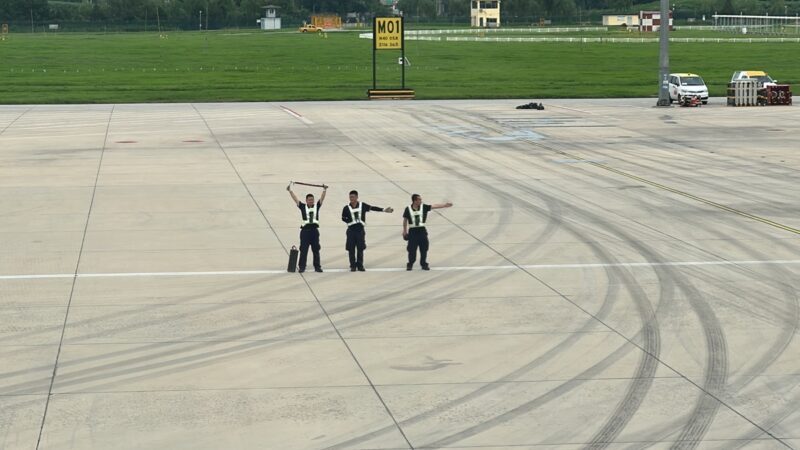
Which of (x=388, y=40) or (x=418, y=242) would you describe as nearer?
(x=418, y=242)

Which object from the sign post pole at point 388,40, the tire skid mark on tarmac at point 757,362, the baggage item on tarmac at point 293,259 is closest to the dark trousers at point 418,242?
the baggage item on tarmac at point 293,259

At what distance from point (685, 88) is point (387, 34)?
60.4 ft

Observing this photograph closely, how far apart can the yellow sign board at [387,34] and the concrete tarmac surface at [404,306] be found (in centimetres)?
A: 3124

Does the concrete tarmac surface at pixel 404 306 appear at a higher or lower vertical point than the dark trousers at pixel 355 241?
lower

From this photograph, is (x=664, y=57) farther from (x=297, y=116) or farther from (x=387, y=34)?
(x=297, y=116)

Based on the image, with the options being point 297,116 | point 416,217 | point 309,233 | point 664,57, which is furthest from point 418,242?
point 664,57

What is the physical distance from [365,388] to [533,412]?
236 centimetres

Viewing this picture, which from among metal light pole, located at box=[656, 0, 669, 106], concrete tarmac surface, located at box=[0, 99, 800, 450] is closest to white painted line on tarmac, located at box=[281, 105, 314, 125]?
concrete tarmac surface, located at box=[0, 99, 800, 450]

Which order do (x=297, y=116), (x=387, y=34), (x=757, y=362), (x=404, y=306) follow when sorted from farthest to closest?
(x=387, y=34), (x=297, y=116), (x=404, y=306), (x=757, y=362)

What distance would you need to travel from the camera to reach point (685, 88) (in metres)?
68.9

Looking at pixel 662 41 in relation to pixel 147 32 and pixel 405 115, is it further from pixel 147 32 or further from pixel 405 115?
pixel 147 32

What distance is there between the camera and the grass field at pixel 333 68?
7981cm

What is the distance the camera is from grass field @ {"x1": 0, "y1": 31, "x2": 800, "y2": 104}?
79812mm

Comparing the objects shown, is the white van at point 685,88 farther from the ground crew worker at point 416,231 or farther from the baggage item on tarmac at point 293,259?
the baggage item on tarmac at point 293,259
